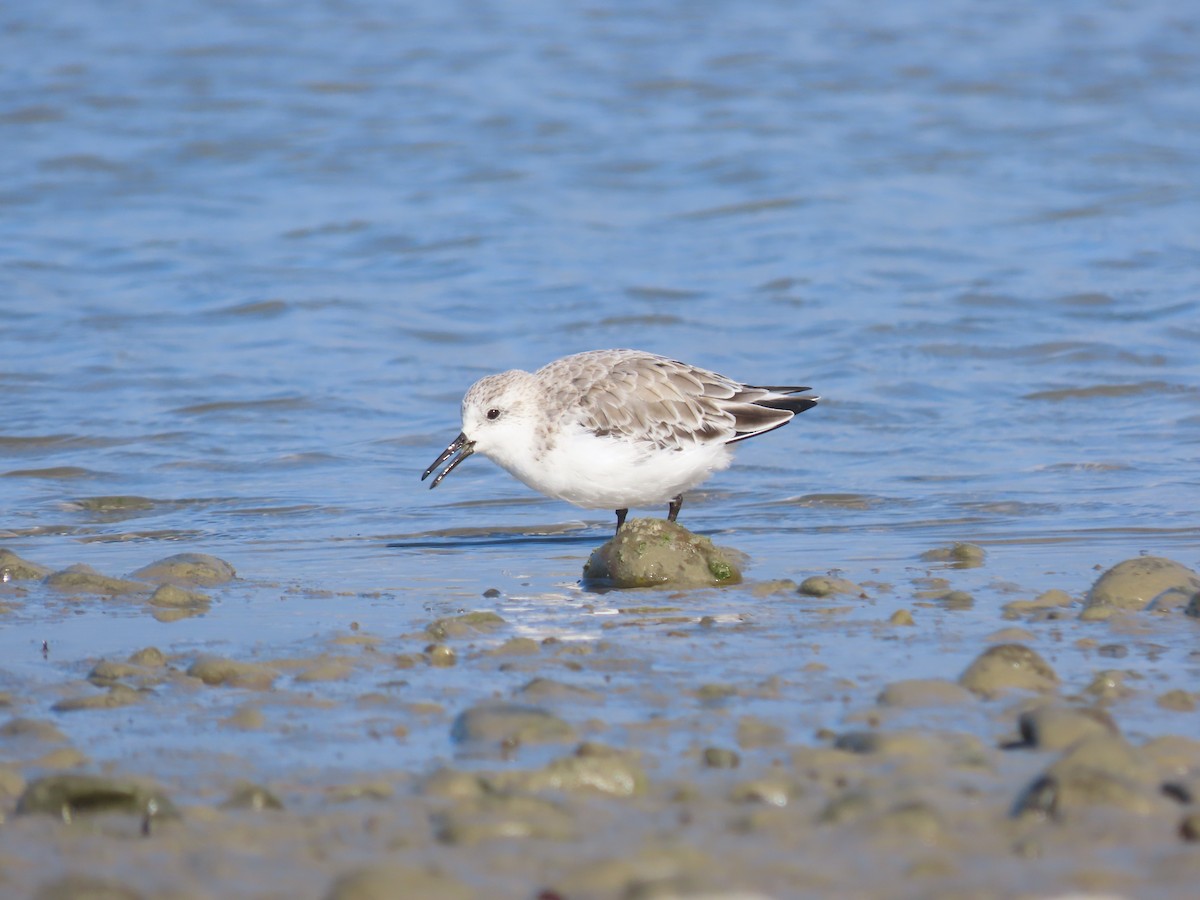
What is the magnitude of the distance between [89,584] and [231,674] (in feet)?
5.55

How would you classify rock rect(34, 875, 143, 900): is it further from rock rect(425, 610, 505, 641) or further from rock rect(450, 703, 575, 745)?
rock rect(425, 610, 505, 641)

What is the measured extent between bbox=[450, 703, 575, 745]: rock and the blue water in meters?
0.43

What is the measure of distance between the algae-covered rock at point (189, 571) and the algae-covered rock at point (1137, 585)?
3.59 metres

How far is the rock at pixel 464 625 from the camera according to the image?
5.81 m

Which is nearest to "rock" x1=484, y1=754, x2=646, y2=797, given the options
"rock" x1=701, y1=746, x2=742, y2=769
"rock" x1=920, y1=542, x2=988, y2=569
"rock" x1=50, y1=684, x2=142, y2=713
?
"rock" x1=701, y1=746, x2=742, y2=769

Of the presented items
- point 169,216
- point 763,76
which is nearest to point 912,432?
point 169,216

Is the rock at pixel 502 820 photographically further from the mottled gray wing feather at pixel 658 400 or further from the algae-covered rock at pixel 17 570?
the mottled gray wing feather at pixel 658 400

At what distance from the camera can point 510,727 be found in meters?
4.51

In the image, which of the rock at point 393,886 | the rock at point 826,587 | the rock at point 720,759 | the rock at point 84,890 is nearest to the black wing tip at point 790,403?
the rock at point 826,587

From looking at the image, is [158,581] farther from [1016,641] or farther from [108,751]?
[1016,641]

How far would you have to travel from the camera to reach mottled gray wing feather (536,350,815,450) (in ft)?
Answer: 24.9

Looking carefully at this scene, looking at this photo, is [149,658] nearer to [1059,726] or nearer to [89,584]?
[89,584]

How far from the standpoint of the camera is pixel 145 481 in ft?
30.1

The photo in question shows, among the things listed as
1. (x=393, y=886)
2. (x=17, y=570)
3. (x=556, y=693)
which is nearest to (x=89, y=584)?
(x=17, y=570)
